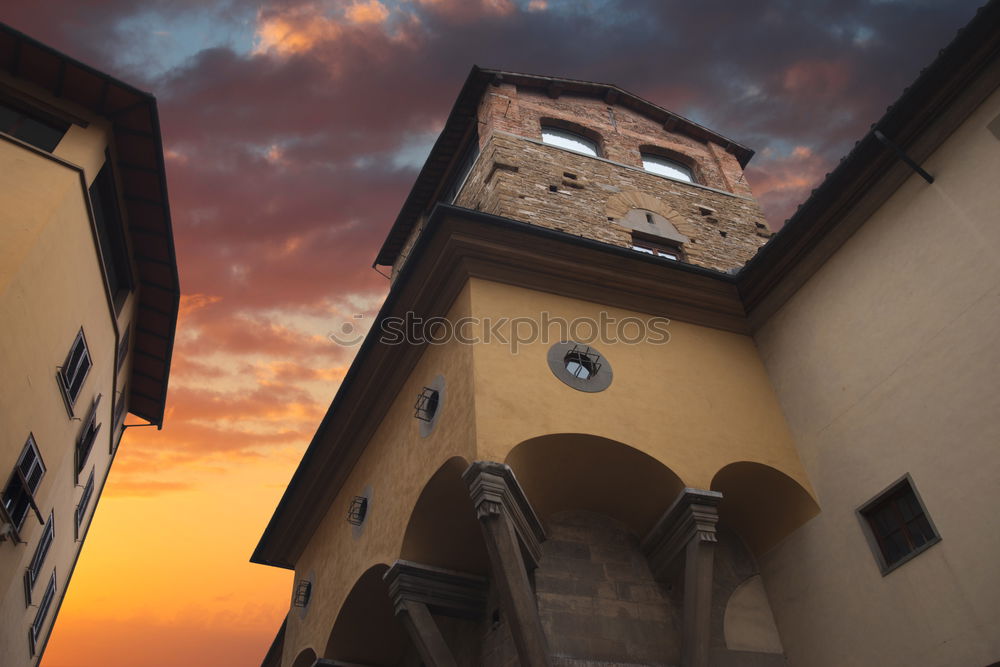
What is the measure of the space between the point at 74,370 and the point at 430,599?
7.89 m

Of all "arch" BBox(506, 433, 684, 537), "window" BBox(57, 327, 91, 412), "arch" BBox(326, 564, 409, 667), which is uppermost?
"window" BBox(57, 327, 91, 412)

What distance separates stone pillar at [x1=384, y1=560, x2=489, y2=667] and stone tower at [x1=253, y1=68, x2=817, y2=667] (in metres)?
0.02

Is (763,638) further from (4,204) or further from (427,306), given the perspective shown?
(4,204)

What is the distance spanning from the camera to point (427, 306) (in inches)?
420

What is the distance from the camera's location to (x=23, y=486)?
40.3 ft

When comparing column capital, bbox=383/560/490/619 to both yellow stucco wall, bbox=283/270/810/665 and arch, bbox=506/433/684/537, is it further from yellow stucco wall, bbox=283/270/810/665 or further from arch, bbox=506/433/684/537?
arch, bbox=506/433/684/537

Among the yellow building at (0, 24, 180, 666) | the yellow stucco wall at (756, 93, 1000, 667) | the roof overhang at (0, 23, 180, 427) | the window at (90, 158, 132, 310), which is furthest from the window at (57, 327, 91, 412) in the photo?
the yellow stucco wall at (756, 93, 1000, 667)

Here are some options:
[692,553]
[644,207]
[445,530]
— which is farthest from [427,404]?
[644,207]

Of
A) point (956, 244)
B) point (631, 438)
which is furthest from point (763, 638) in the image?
point (956, 244)

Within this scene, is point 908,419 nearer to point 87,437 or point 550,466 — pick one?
point 550,466

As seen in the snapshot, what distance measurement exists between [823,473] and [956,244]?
2.90 m

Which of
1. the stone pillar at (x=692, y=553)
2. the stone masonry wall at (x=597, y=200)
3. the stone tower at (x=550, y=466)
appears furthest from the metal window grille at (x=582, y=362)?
the stone masonry wall at (x=597, y=200)

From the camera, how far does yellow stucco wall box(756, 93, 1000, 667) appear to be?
721 cm

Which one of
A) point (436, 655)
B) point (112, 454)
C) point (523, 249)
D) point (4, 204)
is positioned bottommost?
point (436, 655)
